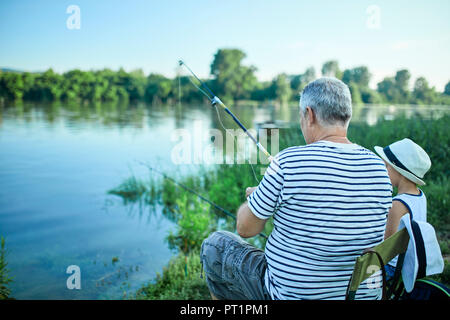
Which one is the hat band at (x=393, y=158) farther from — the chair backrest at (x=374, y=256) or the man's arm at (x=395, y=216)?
the chair backrest at (x=374, y=256)

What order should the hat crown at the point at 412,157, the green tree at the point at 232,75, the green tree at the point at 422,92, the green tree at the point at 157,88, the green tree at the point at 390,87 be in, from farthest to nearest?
1. the green tree at the point at 157,88
2. the green tree at the point at 232,75
3. the green tree at the point at 390,87
4. the green tree at the point at 422,92
5. the hat crown at the point at 412,157

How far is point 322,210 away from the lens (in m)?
1.34

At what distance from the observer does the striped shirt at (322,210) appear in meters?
1.33

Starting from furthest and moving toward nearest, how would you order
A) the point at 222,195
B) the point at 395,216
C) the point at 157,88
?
the point at 157,88, the point at 222,195, the point at 395,216

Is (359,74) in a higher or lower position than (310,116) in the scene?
higher

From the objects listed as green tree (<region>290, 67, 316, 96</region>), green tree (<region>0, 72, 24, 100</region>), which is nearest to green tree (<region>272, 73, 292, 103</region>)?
green tree (<region>290, 67, 316, 96</region>)

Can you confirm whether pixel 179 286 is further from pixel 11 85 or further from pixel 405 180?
pixel 11 85

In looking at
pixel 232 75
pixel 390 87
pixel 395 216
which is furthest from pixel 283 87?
pixel 395 216

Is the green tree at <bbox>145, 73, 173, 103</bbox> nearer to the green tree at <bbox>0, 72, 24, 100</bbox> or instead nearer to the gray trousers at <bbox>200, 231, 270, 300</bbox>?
the green tree at <bbox>0, 72, 24, 100</bbox>

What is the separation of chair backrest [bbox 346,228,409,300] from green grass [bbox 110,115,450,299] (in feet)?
5.12

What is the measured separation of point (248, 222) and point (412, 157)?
3.65 feet

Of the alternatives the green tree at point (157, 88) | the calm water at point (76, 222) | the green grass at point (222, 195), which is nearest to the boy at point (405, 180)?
the green grass at point (222, 195)

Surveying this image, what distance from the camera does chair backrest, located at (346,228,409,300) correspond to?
1248mm

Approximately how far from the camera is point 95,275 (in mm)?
4578
